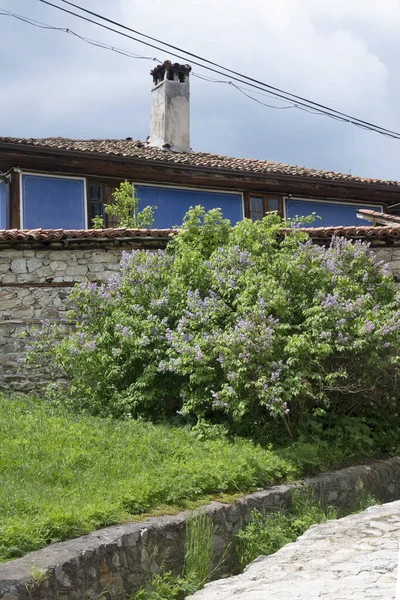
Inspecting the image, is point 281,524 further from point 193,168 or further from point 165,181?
point 165,181

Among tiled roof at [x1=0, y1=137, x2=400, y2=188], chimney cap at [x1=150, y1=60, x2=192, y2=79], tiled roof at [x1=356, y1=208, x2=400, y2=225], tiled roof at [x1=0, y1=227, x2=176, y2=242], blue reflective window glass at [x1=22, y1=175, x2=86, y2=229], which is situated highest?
chimney cap at [x1=150, y1=60, x2=192, y2=79]

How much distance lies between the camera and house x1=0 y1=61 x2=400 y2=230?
1459cm

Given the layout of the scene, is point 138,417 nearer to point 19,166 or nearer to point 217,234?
point 217,234

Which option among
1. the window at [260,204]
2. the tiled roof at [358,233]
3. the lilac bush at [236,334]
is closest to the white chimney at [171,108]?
the window at [260,204]

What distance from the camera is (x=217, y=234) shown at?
388 inches

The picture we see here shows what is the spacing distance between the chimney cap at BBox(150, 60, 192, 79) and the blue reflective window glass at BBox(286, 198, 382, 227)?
4.28 meters

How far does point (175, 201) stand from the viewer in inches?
625

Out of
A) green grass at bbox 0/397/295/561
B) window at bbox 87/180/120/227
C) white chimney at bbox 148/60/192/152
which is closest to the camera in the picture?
green grass at bbox 0/397/295/561

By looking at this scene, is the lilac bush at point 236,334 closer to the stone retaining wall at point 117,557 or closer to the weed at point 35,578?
the stone retaining wall at point 117,557

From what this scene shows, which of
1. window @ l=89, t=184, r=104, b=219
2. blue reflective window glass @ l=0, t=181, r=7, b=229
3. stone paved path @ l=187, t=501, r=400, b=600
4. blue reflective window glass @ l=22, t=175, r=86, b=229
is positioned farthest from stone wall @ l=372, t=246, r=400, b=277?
blue reflective window glass @ l=0, t=181, r=7, b=229

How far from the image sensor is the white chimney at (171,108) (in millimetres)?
18219

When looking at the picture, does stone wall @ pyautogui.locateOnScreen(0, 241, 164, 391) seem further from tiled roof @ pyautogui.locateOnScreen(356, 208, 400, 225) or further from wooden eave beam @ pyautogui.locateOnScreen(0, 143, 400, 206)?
tiled roof @ pyautogui.locateOnScreen(356, 208, 400, 225)

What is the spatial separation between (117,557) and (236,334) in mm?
3246

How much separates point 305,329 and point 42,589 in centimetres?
463
